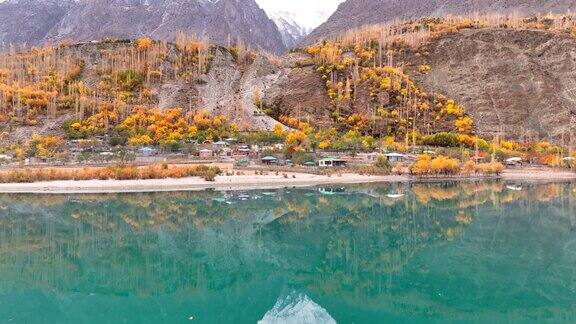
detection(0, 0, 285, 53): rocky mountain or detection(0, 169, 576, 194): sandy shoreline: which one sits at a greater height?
detection(0, 0, 285, 53): rocky mountain

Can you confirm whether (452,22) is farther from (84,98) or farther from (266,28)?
(266,28)

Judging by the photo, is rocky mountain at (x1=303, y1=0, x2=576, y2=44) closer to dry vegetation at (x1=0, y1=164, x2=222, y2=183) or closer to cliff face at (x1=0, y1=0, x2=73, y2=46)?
cliff face at (x1=0, y1=0, x2=73, y2=46)

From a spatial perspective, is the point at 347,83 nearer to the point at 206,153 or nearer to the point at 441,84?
the point at 441,84

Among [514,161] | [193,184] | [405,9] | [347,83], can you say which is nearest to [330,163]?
[193,184]

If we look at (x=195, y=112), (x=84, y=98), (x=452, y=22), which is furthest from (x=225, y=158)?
(x=452, y=22)

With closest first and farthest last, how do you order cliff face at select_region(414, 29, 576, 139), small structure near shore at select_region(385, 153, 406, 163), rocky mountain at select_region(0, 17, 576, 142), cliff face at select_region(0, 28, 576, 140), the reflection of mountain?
the reflection of mountain
small structure near shore at select_region(385, 153, 406, 163)
rocky mountain at select_region(0, 17, 576, 142)
cliff face at select_region(414, 29, 576, 139)
cliff face at select_region(0, 28, 576, 140)

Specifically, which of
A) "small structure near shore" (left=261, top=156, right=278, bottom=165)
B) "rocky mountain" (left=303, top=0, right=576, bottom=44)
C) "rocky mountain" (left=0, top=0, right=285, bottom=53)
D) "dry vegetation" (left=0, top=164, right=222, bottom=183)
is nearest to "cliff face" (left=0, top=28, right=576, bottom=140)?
"small structure near shore" (left=261, top=156, right=278, bottom=165)

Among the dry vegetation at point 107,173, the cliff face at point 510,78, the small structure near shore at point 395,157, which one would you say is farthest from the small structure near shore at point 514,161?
the dry vegetation at point 107,173
